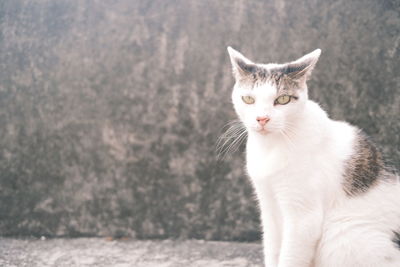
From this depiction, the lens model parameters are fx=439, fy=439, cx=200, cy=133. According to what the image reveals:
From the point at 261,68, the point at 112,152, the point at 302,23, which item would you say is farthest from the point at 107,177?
the point at 302,23

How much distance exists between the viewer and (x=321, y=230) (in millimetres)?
2189

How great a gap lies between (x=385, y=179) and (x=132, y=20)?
2.04m

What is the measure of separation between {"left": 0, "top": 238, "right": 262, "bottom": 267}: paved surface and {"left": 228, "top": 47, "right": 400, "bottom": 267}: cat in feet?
2.75

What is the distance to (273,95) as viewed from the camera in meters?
2.16

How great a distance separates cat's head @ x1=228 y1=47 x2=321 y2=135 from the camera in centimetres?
213

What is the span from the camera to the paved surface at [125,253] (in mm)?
2980

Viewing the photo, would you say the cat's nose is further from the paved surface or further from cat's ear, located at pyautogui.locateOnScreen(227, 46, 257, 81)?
the paved surface

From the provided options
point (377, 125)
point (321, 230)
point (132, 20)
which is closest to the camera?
point (321, 230)

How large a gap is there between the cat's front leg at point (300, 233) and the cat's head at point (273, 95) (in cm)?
42

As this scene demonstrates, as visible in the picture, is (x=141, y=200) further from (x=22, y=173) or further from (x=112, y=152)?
(x=22, y=173)

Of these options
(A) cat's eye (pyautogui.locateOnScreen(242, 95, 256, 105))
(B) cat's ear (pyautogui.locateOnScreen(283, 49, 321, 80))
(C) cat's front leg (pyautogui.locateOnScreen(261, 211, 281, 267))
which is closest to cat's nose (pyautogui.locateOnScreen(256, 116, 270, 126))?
(A) cat's eye (pyautogui.locateOnScreen(242, 95, 256, 105))

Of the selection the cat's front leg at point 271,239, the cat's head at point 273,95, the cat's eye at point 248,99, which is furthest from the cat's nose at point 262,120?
the cat's front leg at point 271,239

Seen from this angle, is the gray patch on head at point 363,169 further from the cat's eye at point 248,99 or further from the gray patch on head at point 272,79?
the cat's eye at point 248,99

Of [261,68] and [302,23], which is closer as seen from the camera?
[261,68]
